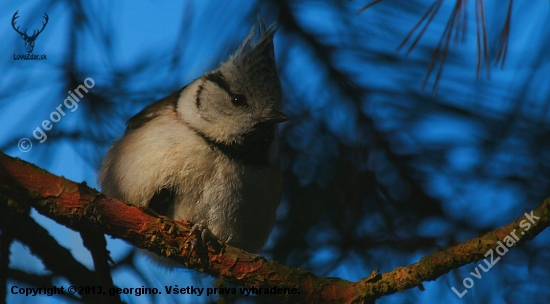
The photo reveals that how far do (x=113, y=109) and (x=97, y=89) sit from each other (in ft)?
0.38

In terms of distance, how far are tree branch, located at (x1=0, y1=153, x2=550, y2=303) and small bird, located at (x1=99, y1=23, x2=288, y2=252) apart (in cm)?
34

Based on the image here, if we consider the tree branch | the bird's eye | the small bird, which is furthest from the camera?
the bird's eye

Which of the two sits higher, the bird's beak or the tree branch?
the bird's beak

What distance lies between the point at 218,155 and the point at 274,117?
9.5 inches

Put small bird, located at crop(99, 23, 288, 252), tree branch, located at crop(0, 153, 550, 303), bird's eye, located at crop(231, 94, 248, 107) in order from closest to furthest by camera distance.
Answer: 1. tree branch, located at crop(0, 153, 550, 303)
2. small bird, located at crop(99, 23, 288, 252)
3. bird's eye, located at crop(231, 94, 248, 107)

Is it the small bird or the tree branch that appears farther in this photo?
the small bird

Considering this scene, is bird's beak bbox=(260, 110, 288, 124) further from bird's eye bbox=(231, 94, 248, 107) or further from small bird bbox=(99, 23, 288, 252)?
bird's eye bbox=(231, 94, 248, 107)

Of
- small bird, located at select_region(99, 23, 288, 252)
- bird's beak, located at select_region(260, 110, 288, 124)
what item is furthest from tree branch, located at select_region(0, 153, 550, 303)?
bird's beak, located at select_region(260, 110, 288, 124)

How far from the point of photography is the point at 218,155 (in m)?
1.96

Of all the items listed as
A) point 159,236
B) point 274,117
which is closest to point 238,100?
point 274,117

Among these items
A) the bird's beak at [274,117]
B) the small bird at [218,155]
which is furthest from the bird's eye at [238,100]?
the bird's beak at [274,117]

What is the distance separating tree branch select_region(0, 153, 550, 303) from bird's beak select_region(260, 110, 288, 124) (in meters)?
0.56

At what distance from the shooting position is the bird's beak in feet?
6.46

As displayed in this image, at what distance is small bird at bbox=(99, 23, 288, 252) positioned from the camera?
6.28 feet
